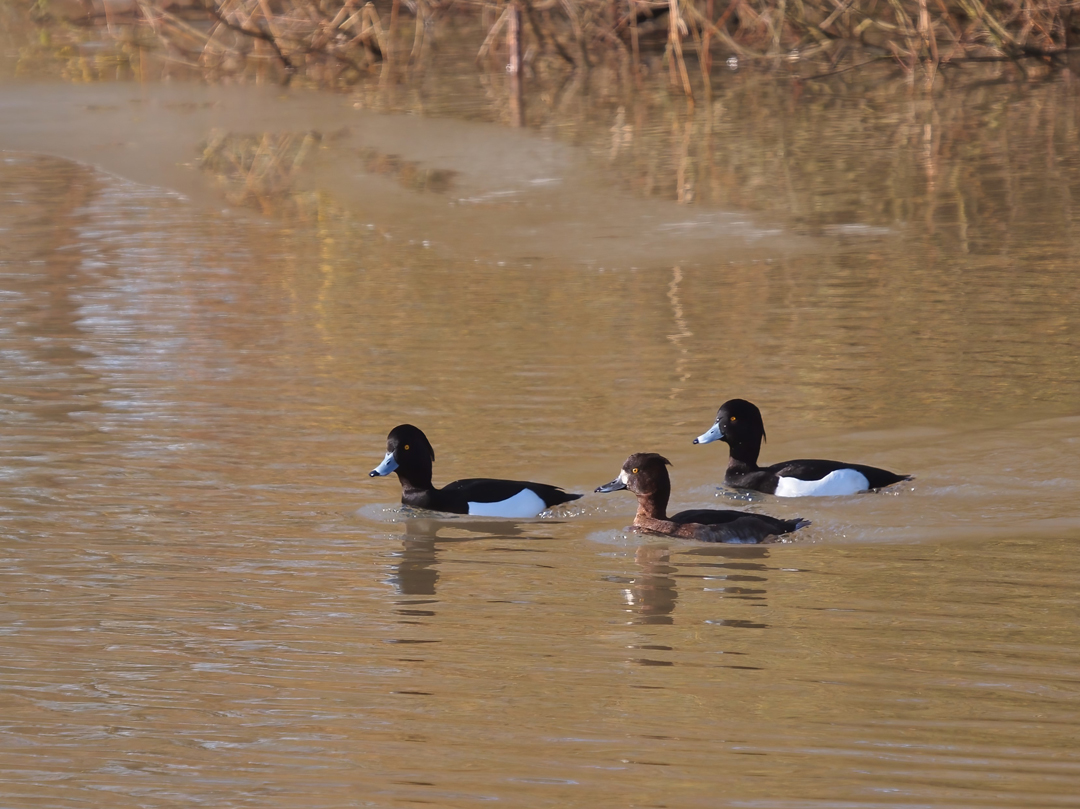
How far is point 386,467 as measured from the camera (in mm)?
7516

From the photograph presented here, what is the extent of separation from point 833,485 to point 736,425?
659 mm

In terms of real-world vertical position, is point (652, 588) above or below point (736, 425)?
below

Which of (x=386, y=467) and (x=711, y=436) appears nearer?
(x=386, y=467)

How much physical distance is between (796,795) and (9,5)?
29.7 metres

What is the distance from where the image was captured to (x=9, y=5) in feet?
100

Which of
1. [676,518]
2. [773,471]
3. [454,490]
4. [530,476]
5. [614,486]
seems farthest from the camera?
[530,476]

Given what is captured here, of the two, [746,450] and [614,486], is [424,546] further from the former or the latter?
[746,450]

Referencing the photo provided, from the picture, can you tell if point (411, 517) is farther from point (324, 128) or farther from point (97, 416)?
point (324, 128)

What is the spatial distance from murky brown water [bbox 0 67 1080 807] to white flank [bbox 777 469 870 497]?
0.22 feet

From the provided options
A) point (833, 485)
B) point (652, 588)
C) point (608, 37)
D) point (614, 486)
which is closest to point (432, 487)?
point (614, 486)

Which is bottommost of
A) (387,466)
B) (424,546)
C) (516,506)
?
(424,546)

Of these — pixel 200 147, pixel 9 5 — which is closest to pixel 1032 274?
pixel 200 147

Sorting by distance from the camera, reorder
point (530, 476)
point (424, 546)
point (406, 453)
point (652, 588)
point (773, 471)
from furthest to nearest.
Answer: point (530, 476) → point (773, 471) → point (406, 453) → point (424, 546) → point (652, 588)

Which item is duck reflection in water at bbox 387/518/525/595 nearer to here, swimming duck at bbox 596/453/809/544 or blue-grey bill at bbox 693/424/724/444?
swimming duck at bbox 596/453/809/544
